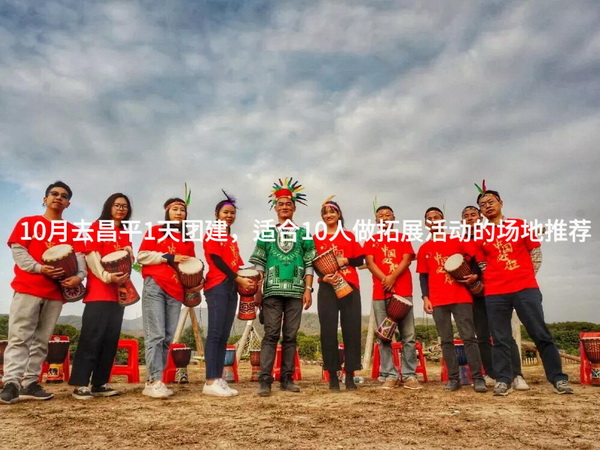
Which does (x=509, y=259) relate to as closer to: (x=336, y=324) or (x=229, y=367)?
(x=336, y=324)

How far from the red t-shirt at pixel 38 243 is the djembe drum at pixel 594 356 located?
575cm

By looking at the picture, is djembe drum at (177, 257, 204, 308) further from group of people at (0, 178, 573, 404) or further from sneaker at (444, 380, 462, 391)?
sneaker at (444, 380, 462, 391)

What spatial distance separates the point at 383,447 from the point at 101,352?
3394mm

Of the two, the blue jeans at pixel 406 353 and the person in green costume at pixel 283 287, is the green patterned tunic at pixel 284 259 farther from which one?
the blue jeans at pixel 406 353

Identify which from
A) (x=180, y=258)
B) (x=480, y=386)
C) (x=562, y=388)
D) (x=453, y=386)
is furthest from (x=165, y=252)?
(x=562, y=388)

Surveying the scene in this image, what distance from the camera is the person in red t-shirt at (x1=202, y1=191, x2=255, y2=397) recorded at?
16.1 feet

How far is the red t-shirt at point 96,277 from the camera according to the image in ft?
15.6

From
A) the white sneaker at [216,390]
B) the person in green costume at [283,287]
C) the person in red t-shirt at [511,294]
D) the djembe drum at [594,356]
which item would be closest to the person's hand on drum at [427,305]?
the person in red t-shirt at [511,294]

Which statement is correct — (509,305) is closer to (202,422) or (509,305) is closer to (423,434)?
(423,434)

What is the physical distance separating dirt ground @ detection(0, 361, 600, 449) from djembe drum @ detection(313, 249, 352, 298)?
39.9 inches

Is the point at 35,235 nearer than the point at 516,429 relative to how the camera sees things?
No

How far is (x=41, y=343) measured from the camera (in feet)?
15.5

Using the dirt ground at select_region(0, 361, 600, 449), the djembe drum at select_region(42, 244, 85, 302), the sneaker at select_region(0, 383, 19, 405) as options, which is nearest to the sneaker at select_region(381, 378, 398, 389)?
the dirt ground at select_region(0, 361, 600, 449)

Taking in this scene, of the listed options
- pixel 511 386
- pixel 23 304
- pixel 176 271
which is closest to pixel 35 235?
pixel 23 304
